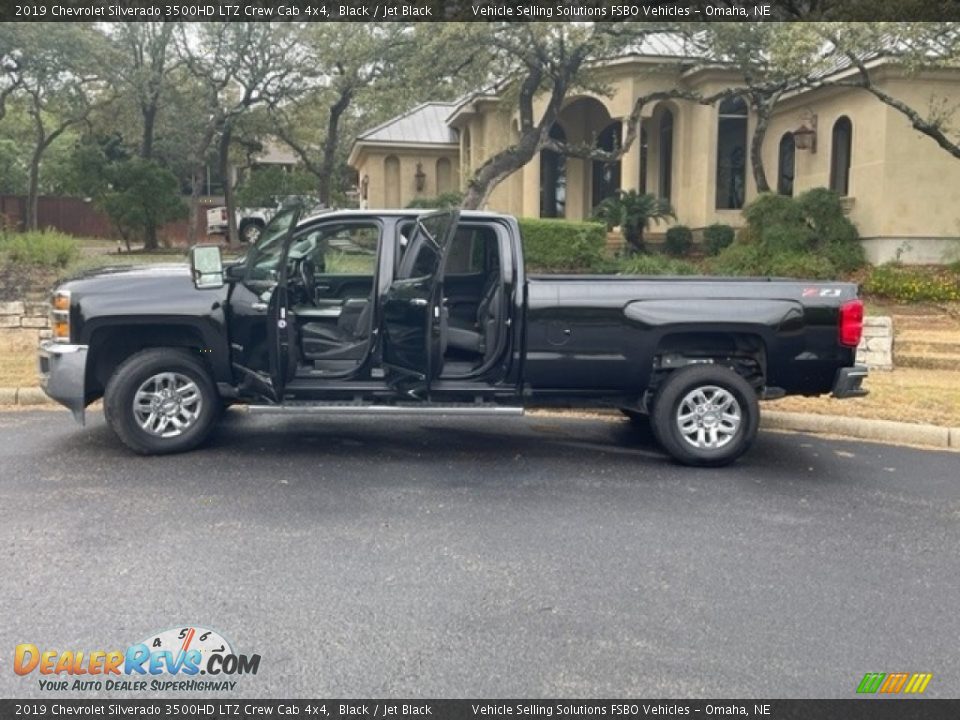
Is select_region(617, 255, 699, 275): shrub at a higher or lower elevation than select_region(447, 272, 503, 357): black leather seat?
higher

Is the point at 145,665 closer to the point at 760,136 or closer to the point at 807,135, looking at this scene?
the point at 807,135

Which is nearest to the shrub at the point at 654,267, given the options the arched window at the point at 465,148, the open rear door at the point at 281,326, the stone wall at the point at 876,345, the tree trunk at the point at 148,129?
the stone wall at the point at 876,345

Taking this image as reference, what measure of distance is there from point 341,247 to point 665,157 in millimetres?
18663

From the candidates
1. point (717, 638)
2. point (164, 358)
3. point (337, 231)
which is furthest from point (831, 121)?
point (717, 638)

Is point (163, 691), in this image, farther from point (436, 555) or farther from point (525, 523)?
point (525, 523)

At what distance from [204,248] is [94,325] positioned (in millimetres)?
1015

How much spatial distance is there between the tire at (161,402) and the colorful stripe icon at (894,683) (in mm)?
5058

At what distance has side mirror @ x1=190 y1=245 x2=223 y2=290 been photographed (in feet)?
22.6

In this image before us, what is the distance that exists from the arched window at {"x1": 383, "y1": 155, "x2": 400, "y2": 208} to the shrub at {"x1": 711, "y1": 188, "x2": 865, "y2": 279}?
47.7 feet

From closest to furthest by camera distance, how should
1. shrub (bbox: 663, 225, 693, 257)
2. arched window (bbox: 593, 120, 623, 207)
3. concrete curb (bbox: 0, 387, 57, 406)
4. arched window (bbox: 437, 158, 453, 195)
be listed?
concrete curb (bbox: 0, 387, 57, 406)
shrub (bbox: 663, 225, 693, 257)
arched window (bbox: 593, 120, 623, 207)
arched window (bbox: 437, 158, 453, 195)

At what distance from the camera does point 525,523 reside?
5660 mm

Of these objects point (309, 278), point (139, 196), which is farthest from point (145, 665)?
point (139, 196)

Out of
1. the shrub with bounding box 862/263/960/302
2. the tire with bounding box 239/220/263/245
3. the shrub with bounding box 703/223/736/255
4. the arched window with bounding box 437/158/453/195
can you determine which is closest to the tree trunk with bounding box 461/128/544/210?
the shrub with bounding box 703/223/736/255

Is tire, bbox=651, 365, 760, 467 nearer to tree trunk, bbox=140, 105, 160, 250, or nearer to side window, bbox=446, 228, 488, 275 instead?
side window, bbox=446, 228, 488, 275
